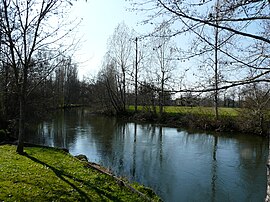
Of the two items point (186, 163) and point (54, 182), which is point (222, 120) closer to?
point (186, 163)

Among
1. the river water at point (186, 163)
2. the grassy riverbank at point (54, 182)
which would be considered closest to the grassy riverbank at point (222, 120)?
the river water at point (186, 163)

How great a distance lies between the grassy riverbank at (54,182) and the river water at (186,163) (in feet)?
7.90

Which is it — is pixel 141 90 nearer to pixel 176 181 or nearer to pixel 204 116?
pixel 176 181

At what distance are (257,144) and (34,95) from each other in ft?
51.5

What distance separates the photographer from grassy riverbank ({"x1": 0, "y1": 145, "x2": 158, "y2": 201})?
5195 mm

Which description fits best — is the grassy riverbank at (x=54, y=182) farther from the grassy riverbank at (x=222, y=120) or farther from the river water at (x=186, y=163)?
the grassy riverbank at (x=222, y=120)

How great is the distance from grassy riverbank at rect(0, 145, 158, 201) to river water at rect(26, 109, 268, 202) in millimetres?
2409

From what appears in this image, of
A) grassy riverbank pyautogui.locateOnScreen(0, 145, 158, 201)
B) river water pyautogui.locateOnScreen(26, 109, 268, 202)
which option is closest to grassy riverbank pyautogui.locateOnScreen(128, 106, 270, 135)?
river water pyautogui.locateOnScreen(26, 109, 268, 202)

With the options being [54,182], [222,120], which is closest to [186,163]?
[54,182]

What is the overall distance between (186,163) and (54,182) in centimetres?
780

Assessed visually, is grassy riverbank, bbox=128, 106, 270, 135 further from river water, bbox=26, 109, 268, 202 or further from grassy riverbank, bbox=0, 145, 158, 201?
grassy riverbank, bbox=0, 145, 158, 201

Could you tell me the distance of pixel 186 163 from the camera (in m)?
12.5

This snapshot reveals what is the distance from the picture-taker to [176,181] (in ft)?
32.2

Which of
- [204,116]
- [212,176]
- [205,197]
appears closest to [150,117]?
[204,116]
